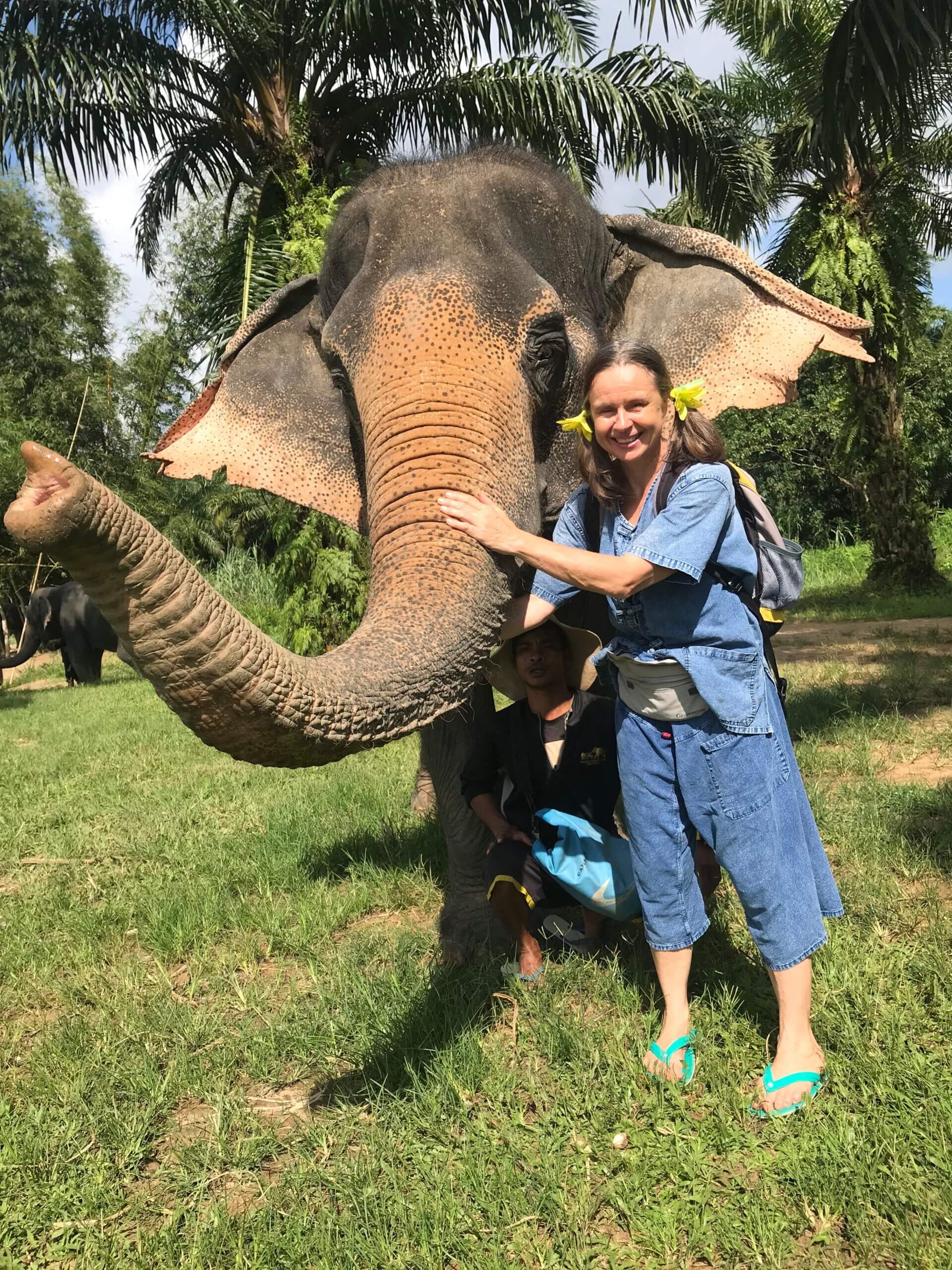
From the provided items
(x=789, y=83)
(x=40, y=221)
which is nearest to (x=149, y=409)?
(x=40, y=221)

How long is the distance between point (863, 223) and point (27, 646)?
14.9m

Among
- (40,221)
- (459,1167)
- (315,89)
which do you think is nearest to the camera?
(459,1167)

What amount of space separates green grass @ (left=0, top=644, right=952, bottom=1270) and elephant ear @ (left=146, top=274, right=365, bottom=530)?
1.72m

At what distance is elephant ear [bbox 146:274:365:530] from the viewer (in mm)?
4066

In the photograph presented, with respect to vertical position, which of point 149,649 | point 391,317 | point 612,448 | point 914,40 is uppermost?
point 914,40

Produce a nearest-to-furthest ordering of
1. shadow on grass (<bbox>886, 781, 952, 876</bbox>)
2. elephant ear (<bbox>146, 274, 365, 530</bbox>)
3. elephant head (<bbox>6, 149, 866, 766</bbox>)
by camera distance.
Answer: elephant head (<bbox>6, 149, 866, 766</bbox>) → shadow on grass (<bbox>886, 781, 952, 876</bbox>) → elephant ear (<bbox>146, 274, 365, 530</bbox>)

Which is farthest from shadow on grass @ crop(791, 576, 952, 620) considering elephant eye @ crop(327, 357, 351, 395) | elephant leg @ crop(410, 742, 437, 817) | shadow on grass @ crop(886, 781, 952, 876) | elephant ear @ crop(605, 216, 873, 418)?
elephant eye @ crop(327, 357, 351, 395)

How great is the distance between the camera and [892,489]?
14.1 meters

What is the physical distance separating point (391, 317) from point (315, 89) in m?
9.75

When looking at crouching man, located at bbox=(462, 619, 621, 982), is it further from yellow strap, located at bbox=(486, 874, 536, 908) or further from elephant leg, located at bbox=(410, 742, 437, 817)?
elephant leg, located at bbox=(410, 742, 437, 817)

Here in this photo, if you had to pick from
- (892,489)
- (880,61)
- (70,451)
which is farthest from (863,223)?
(70,451)

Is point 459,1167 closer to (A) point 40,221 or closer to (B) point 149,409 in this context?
(B) point 149,409

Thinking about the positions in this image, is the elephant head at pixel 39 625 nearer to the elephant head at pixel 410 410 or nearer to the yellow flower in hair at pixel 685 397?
the elephant head at pixel 410 410

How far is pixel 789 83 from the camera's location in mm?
12523
